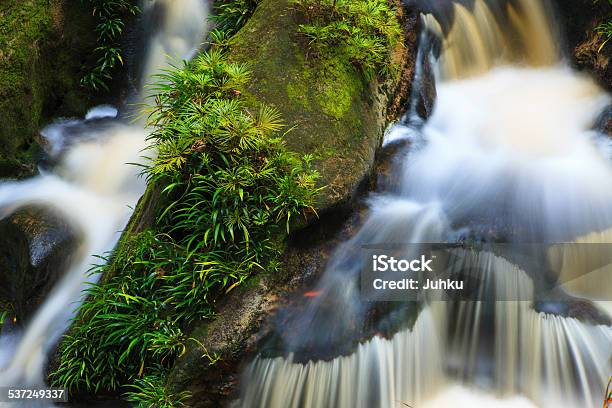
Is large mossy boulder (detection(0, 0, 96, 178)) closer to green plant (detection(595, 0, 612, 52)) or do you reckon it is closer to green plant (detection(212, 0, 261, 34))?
green plant (detection(212, 0, 261, 34))

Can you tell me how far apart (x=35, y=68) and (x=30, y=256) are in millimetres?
2161

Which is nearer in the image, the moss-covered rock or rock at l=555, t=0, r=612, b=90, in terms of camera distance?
the moss-covered rock

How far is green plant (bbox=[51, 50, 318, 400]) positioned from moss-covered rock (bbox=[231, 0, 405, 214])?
26cm

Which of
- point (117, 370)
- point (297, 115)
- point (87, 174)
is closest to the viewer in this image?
point (117, 370)

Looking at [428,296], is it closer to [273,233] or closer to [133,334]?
[273,233]

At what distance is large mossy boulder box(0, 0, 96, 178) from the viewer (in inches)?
202

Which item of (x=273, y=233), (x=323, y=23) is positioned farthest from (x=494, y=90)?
(x=273, y=233)

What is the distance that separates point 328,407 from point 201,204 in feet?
5.20

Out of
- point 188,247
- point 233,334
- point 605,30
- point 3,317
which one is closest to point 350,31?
point 188,247

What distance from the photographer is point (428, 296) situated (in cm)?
376

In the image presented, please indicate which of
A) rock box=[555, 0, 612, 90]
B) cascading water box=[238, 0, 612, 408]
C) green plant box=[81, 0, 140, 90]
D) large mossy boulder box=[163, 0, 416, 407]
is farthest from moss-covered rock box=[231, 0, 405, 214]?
rock box=[555, 0, 612, 90]

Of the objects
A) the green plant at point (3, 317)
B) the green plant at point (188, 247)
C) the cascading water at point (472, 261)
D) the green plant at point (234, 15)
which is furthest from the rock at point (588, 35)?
the green plant at point (3, 317)

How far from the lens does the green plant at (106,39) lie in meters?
5.84

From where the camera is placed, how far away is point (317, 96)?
4293 millimetres
